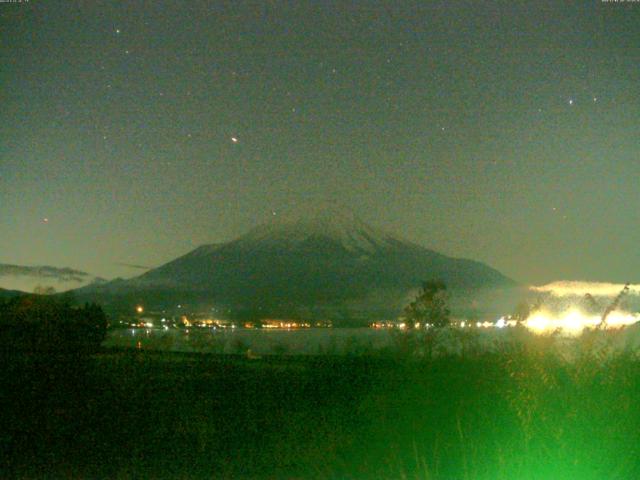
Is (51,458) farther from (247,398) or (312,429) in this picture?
(247,398)

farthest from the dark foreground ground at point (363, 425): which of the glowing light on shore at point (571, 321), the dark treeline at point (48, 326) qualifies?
the dark treeline at point (48, 326)

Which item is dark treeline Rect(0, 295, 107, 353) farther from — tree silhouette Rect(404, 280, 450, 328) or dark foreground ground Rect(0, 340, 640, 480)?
dark foreground ground Rect(0, 340, 640, 480)

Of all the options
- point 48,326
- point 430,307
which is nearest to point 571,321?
point 430,307

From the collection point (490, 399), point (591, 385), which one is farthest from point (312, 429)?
point (591, 385)

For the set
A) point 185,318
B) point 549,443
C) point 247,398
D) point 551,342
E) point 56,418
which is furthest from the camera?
point 185,318

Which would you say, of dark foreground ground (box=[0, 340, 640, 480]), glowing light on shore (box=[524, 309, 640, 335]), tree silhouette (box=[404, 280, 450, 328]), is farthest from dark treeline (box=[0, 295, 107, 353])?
glowing light on shore (box=[524, 309, 640, 335])

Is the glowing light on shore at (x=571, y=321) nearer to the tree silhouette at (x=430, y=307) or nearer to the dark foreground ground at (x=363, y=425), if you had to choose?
the dark foreground ground at (x=363, y=425)

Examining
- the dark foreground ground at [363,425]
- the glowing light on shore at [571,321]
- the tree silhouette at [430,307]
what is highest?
the tree silhouette at [430,307]
